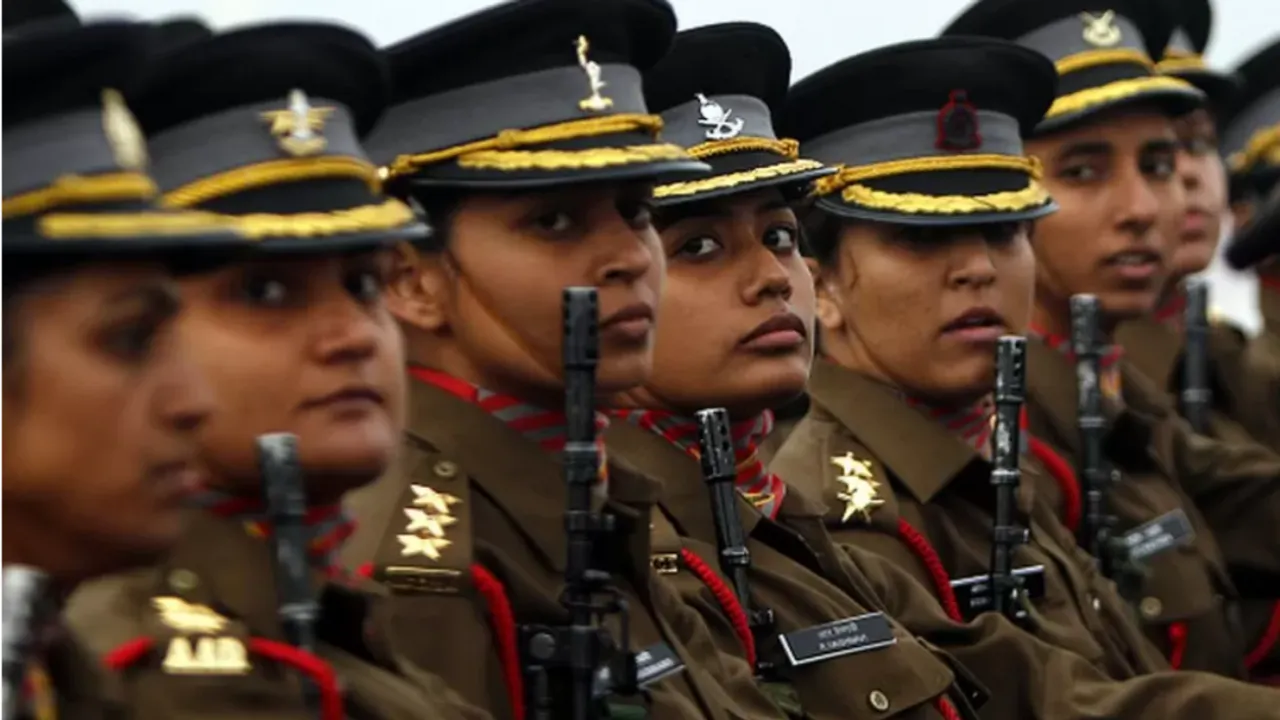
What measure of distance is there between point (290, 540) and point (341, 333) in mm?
373

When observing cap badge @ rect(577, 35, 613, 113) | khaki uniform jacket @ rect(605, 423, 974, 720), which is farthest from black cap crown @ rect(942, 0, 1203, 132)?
cap badge @ rect(577, 35, 613, 113)

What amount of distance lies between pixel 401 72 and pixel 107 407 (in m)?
2.07

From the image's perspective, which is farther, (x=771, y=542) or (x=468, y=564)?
(x=771, y=542)

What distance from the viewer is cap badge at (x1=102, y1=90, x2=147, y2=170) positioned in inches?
189

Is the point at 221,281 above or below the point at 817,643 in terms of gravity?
above

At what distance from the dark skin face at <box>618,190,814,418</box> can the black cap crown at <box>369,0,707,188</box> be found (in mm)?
853

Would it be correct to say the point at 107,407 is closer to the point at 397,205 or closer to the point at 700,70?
the point at 397,205

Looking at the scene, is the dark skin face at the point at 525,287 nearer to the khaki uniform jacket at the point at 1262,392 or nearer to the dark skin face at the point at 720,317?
the dark skin face at the point at 720,317

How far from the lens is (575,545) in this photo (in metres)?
6.21

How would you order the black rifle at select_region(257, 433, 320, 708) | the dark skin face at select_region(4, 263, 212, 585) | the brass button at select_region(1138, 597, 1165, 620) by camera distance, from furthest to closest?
the brass button at select_region(1138, 597, 1165, 620) → the black rifle at select_region(257, 433, 320, 708) → the dark skin face at select_region(4, 263, 212, 585)

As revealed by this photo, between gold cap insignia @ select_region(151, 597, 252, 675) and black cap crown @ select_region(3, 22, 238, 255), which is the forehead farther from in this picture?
black cap crown @ select_region(3, 22, 238, 255)

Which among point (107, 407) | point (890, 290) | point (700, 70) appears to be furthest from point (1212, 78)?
point (107, 407)

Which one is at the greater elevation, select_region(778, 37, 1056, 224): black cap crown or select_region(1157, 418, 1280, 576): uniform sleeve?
select_region(778, 37, 1056, 224): black cap crown

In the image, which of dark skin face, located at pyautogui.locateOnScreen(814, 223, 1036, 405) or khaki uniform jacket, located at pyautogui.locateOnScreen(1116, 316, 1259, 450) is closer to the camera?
dark skin face, located at pyautogui.locateOnScreen(814, 223, 1036, 405)
